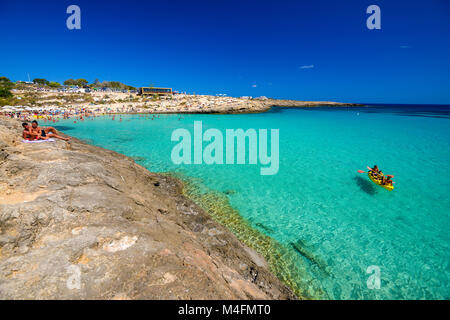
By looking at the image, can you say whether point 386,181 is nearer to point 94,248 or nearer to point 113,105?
point 94,248

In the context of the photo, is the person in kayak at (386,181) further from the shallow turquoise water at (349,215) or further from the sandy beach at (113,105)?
the sandy beach at (113,105)

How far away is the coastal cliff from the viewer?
2.57m

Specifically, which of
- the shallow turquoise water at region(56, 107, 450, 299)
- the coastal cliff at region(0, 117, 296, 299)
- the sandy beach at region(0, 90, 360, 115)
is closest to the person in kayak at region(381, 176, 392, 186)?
the shallow turquoise water at region(56, 107, 450, 299)

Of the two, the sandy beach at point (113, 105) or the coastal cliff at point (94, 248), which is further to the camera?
the sandy beach at point (113, 105)

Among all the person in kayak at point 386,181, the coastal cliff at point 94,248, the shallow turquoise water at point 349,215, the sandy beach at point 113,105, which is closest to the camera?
the coastal cliff at point 94,248

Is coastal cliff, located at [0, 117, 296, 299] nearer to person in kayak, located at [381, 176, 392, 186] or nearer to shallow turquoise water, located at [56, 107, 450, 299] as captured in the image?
shallow turquoise water, located at [56, 107, 450, 299]

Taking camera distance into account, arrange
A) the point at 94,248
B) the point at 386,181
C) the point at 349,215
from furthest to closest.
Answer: the point at 386,181 < the point at 349,215 < the point at 94,248

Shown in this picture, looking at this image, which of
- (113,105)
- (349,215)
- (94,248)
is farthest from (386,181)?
(113,105)

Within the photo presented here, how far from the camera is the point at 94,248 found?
312 centimetres

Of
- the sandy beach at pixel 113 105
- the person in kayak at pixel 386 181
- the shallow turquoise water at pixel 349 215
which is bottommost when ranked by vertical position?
the shallow turquoise water at pixel 349 215

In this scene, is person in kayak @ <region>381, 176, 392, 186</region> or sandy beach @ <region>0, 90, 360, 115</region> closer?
person in kayak @ <region>381, 176, 392, 186</region>

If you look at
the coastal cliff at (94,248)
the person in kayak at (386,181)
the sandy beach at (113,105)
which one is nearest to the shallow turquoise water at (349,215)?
the person in kayak at (386,181)

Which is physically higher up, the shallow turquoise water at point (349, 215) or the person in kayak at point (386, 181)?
the person in kayak at point (386, 181)

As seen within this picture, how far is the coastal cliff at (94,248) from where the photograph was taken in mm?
2566
